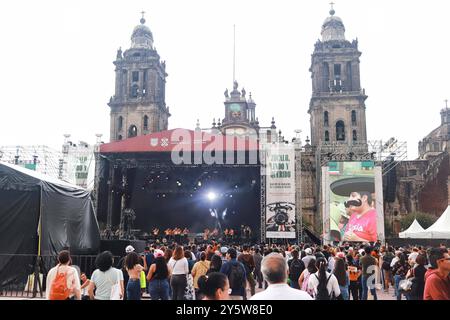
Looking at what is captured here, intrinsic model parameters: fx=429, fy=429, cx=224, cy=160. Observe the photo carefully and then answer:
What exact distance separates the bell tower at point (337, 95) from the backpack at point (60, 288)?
3881 cm

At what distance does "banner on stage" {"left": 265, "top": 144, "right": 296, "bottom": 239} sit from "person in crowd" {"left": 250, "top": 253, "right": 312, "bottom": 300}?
74.8 feet

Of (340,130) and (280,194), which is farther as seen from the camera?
(340,130)

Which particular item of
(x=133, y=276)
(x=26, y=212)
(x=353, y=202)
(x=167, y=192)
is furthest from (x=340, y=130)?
(x=133, y=276)

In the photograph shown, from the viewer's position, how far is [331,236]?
91.6ft

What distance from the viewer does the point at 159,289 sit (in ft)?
22.2

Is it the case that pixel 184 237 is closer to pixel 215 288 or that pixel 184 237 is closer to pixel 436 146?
pixel 215 288

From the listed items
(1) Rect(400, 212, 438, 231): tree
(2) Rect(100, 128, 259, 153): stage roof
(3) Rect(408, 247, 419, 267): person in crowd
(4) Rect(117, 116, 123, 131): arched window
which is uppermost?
(4) Rect(117, 116, 123, 131): arched window

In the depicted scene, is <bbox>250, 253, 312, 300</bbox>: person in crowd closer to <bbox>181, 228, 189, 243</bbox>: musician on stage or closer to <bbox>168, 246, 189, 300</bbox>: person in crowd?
<bbox>168, 246, 189, 300</bbox>: person in crowd

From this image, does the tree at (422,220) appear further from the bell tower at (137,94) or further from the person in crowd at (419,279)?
the person in crowd at (419,279)

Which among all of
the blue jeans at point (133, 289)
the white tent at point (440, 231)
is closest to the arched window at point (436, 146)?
the white tent at point (440, 231)

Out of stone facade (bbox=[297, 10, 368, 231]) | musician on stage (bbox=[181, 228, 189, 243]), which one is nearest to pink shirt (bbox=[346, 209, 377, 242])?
musician on stage (bbox=[181, 228, 189, 243])

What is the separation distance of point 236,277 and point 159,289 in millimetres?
1404

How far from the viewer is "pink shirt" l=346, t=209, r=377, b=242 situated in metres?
26.9

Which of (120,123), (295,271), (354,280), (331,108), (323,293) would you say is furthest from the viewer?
(120,123)
